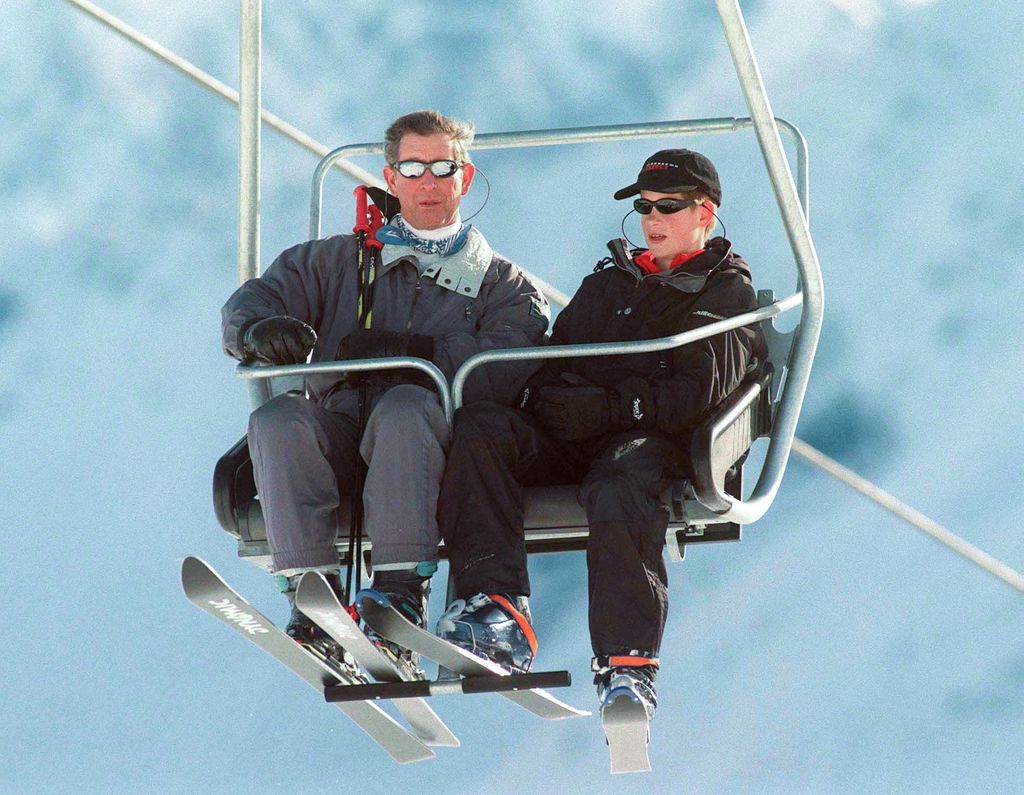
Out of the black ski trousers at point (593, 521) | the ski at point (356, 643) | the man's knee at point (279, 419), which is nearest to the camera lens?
the ski at point (356, 643)

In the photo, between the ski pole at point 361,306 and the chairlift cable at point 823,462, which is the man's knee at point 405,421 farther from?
the chairlift cable at point 823,462

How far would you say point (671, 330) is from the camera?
4770mm

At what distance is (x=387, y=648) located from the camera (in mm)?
4402

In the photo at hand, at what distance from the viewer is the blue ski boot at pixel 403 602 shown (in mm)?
4406

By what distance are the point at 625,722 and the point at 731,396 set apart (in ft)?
2.93

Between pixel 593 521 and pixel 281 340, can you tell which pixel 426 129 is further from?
pixel 593 521

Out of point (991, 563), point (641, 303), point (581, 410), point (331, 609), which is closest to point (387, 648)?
point (331, 609)

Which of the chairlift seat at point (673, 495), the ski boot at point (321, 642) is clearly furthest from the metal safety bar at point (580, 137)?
the ski boot at point (321, 642)

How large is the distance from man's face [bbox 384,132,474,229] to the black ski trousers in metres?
0.57

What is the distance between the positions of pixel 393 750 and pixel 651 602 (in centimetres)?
89

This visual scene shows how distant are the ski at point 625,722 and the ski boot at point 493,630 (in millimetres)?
218

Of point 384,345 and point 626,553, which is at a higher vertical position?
point 384,345

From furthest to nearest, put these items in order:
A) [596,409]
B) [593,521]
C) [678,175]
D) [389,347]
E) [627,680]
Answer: [678,175]
[389,347]
[596,409]
[593,521]
[627,680]

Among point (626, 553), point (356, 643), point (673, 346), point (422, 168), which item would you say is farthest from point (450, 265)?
point (356, 643)
